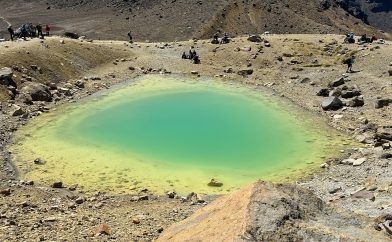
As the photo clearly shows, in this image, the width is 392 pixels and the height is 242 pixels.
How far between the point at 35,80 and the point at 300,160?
26654 millimetres

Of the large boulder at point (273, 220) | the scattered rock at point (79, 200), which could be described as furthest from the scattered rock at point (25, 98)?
the large boulder at point (273, 220)

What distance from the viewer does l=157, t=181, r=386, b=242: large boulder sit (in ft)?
35.6

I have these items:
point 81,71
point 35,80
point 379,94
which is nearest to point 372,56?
point 379,94

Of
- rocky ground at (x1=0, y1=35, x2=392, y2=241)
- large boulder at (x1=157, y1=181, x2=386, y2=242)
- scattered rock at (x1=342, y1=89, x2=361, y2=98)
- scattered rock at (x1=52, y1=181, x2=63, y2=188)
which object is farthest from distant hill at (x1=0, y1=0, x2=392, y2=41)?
large boulder at (x1=157, y1=181, x2=386, y2=242)

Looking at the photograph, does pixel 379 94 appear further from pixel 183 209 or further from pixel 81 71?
pixel 81 71

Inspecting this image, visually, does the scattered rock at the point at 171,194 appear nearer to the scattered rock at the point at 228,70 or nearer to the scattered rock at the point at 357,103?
the scattered rock at the point at 357,103

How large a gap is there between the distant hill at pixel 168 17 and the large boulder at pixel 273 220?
71140 millimetres

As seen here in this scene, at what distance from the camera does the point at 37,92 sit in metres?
40.5

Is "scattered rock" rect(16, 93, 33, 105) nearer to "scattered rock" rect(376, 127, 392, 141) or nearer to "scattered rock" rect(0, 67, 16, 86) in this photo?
"scattered rock" rect(0, 67, 16, 86)

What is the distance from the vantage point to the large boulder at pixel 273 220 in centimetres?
1086

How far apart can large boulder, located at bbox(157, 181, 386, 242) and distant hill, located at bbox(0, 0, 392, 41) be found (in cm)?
7114

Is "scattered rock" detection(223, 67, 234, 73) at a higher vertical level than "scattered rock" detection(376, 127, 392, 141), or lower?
higher

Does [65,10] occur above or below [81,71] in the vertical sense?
above

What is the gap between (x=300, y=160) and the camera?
2958 centimetres
